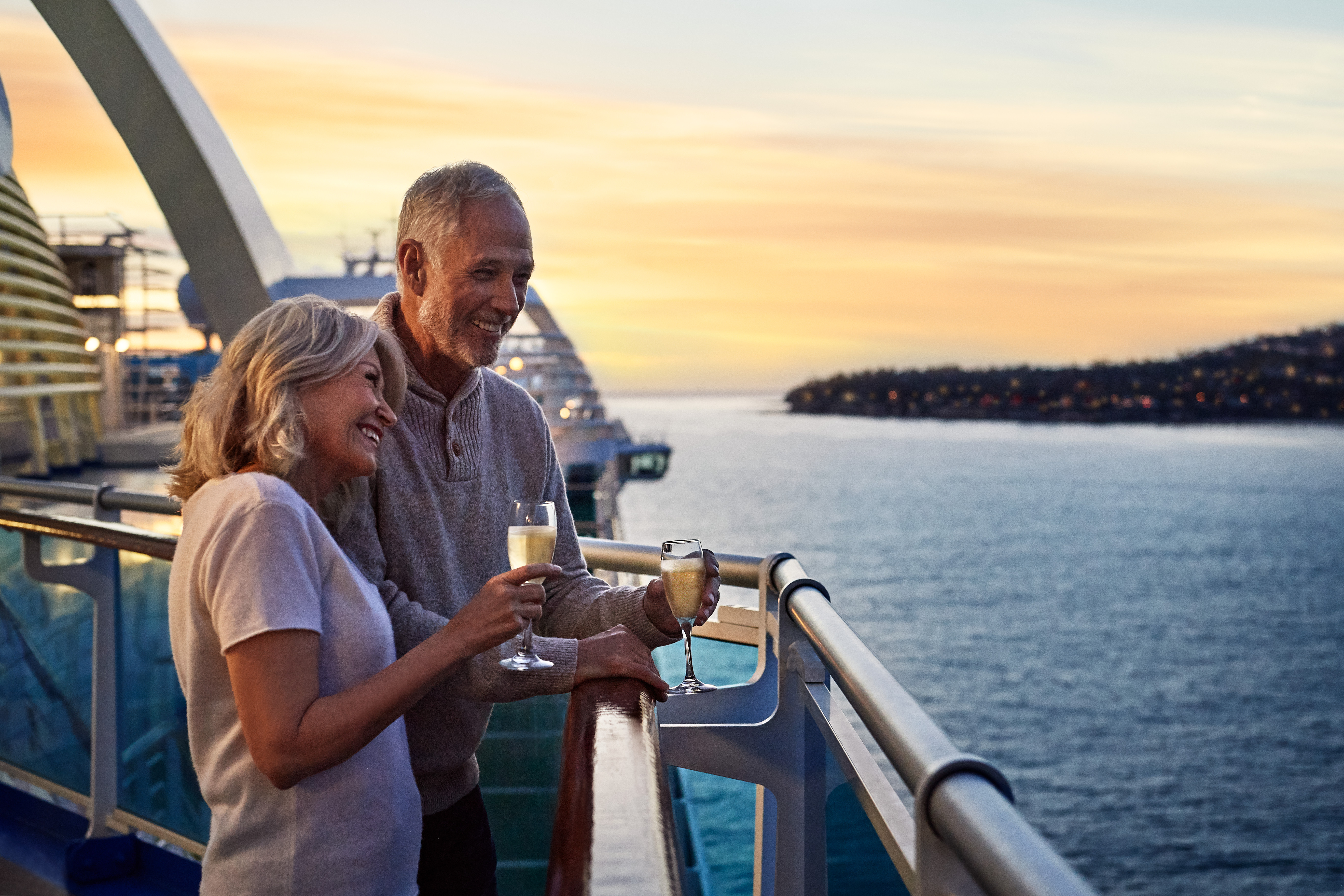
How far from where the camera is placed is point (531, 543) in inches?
71.1

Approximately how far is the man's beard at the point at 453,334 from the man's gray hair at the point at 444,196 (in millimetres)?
91

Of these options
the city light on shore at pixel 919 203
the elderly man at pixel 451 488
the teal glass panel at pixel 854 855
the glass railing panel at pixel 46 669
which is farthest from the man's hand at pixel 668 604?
the city light on shore at pixel 919 203

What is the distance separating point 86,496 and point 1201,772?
5374 centimetres

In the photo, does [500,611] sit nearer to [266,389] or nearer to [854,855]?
[266,389]

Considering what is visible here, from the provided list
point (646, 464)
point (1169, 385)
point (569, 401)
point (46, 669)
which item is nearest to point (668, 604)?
point (46, 669)

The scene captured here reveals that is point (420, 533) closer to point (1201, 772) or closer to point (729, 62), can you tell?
point (729, 62)

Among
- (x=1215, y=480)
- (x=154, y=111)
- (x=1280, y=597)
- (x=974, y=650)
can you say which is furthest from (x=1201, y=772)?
(x=1215, y=480)

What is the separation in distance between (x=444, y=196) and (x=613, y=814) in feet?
4.11

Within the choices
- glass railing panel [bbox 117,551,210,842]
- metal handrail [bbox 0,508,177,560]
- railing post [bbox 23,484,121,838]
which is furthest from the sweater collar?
railing post [bbox 23,484,121,838]

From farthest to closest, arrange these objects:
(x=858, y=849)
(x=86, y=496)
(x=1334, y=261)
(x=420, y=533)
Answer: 1. (x=1334, y=261)
2. (x=86, y=496)
3. (x=420, y=533)
4. (x=858, y=849)

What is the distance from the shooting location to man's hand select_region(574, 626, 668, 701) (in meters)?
1.60

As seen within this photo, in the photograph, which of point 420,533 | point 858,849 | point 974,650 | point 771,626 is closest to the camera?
point 858,849

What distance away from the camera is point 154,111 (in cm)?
1096

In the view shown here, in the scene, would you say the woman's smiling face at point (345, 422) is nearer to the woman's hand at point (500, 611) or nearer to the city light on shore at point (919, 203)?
the woman's hand at point (500, 611)
